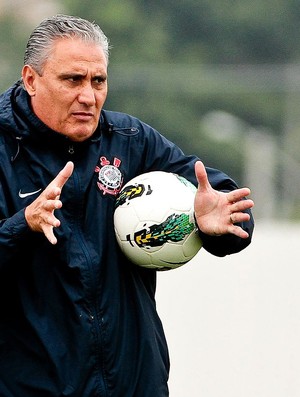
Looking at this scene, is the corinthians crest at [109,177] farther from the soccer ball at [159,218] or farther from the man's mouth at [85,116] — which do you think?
the man's mouth at [85,116]

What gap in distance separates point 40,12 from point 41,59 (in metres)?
19.6

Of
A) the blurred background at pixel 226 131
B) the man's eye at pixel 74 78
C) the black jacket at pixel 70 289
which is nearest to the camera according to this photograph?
the black jacket at pixel 70 289

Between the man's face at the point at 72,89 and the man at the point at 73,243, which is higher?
the man's face at the point at 72,89

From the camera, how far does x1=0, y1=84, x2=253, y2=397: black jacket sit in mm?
5051

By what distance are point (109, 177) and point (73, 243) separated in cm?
33

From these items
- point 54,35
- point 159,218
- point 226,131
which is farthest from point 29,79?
point 226,131

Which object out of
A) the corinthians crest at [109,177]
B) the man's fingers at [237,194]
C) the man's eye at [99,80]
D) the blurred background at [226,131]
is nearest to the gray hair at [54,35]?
the man's eye at [99,80]

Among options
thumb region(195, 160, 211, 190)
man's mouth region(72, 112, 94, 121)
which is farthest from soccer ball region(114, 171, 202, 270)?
man's mouth region(72, 112, 94, 121)

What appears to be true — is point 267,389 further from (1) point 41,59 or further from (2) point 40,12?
(2) point 40,12

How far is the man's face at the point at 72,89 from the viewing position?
514cm

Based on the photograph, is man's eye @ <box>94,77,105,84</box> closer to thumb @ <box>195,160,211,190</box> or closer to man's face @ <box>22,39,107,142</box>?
man's face @ <box>22,39,107,142</box>

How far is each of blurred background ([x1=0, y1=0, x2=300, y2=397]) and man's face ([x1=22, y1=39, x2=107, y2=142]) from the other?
138 inches

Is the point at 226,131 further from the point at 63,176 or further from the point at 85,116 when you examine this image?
the point at 63,176

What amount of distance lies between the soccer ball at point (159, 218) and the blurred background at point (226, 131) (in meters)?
3.13
